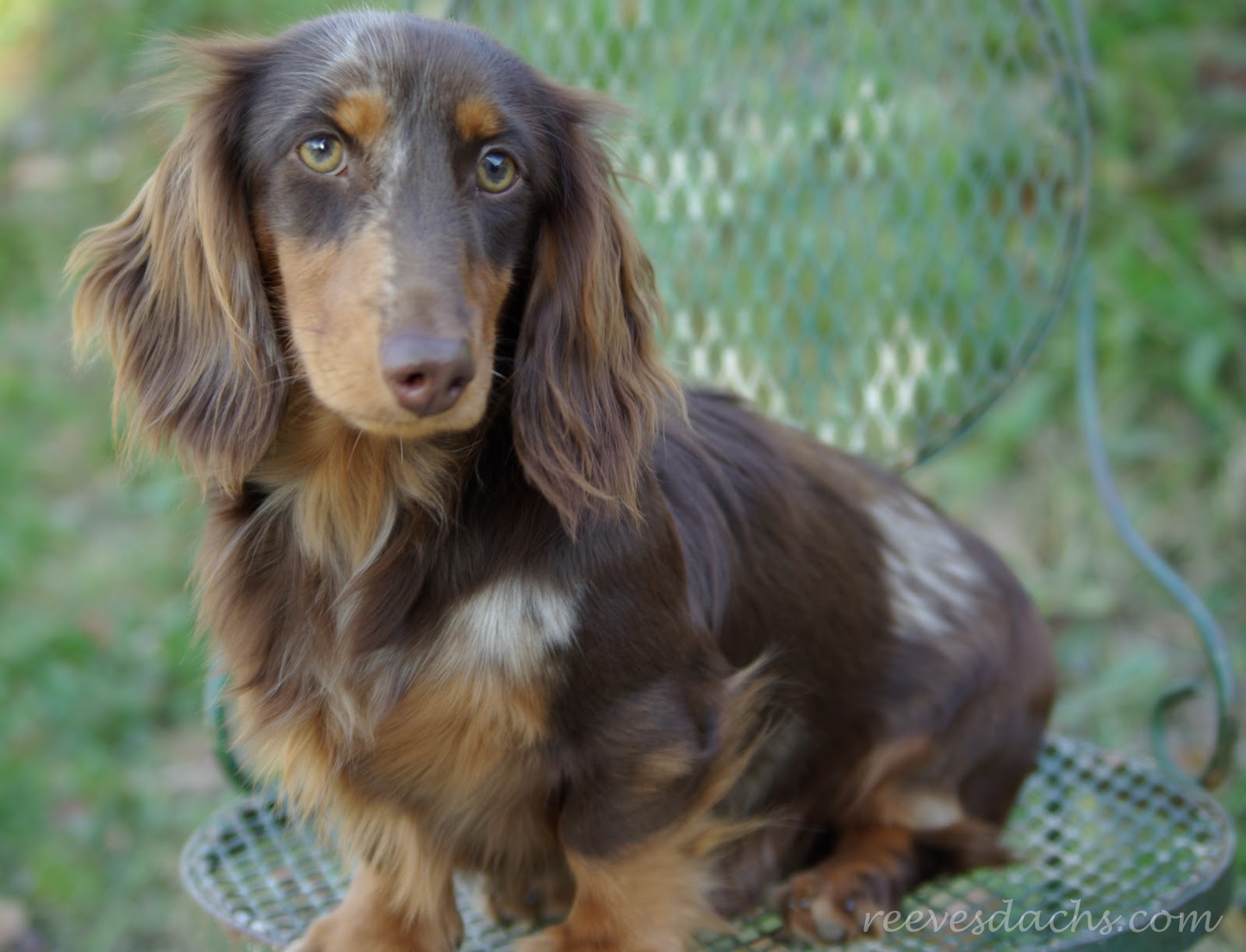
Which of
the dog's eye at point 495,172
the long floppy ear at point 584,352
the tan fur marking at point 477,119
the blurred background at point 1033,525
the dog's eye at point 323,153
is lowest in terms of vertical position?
the blurred background at point 1033,525

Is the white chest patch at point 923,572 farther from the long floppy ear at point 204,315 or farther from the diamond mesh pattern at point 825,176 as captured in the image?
the long floppy ear at point 204,315

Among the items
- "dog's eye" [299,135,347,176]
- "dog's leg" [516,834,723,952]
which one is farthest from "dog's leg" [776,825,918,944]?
"dog's eye" [299,135,347,176]

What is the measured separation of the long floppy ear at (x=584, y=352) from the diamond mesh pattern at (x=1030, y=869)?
0.77 m

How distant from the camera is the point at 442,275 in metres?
1.62

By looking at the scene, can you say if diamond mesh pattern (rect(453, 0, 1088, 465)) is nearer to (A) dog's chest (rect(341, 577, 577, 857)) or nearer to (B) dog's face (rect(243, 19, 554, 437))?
(B) dog's face (rect(243, 19, 554, 437))

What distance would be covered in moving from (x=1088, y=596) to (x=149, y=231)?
2737 mm

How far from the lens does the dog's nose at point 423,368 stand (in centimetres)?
155

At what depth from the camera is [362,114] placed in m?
1.70

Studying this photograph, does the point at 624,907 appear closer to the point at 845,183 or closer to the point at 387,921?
the point at 387,921

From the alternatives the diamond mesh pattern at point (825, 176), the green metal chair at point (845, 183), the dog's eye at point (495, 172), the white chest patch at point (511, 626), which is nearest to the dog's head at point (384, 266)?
the dog's eye at point (495, 172)

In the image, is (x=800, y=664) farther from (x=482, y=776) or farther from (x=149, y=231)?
(x=149, y=231)

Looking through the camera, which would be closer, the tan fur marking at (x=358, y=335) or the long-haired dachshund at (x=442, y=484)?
the tan fur marking at (x=358, y=335)

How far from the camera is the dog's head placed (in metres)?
1.63

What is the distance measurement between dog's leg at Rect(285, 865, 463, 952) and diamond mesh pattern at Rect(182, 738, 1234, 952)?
0.06 meters
